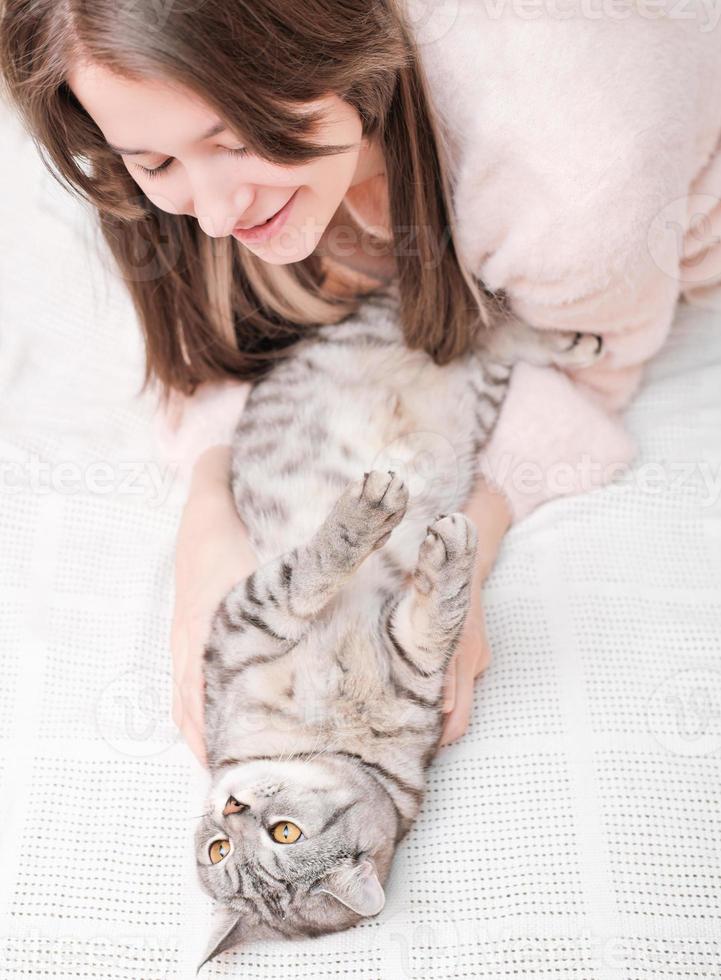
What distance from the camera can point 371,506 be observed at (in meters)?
1.08

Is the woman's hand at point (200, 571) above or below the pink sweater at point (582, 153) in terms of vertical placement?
below

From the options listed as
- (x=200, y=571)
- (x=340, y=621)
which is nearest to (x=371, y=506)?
(x=340, y=621)

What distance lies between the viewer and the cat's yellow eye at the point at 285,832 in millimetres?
1086

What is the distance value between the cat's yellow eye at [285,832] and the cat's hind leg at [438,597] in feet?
0.76

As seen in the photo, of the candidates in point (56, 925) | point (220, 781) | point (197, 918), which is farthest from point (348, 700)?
point (56, 925)

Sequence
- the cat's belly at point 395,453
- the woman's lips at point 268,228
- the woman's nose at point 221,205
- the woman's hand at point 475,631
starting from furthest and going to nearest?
the cat's belly at point 395,453 < the woman's hand at point 475,631 < the woman's lips at point 268,228 < the woman's nose at point 221,205

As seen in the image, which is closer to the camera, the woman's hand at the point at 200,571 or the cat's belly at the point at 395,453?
the woman's hand at the point at 200,571

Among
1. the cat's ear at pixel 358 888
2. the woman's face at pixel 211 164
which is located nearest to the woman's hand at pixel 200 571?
the cat's ear at pixel 358 888

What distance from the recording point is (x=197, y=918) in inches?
43.0

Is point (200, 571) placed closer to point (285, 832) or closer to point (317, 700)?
point (317, 700)

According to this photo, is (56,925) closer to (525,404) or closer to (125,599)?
(125,599)

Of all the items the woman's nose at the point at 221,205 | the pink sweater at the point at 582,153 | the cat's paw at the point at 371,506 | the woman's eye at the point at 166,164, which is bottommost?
the cat's paw at the point at 371,506

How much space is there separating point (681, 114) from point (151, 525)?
957 mm

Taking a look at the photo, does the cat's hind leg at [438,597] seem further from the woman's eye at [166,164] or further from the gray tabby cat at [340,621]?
the woman's eye at [166,164]
